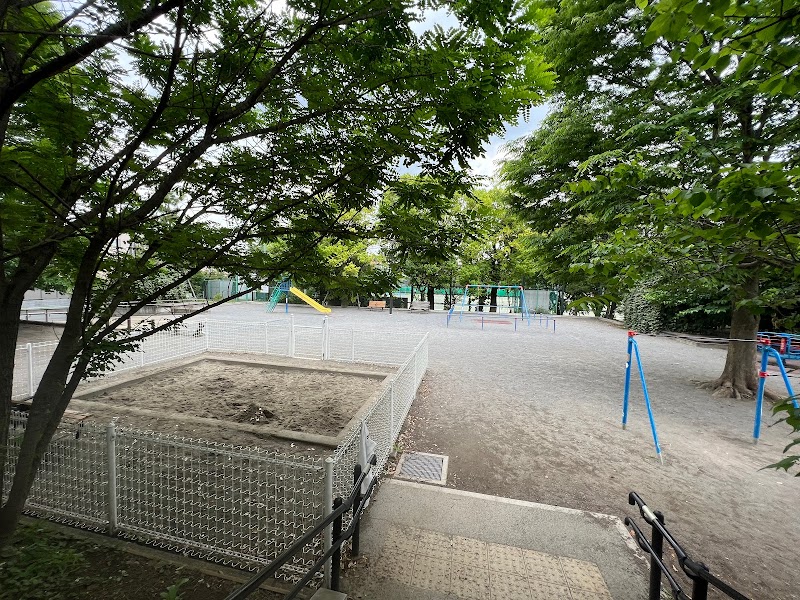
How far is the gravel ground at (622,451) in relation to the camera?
3.82 metres

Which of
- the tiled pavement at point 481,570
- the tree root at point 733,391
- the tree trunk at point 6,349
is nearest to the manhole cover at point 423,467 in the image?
the tiled pavement at point 481,570

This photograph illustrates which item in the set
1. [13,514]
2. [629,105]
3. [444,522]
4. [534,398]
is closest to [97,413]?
[13,514]

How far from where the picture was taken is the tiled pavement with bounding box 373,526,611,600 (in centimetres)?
289

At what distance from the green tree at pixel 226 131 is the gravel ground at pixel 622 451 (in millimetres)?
4040

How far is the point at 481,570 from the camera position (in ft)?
10.2

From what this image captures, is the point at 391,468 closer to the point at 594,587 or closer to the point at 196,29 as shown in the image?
the point at 594,587

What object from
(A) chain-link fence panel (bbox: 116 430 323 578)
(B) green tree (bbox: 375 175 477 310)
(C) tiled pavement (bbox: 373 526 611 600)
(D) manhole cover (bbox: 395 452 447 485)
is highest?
(B) green tree (bbox: 375 175 477 310)

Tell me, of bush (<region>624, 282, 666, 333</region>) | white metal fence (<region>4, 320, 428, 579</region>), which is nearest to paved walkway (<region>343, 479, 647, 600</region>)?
white metal fence (<region>4, 320, 428, 579</region>)

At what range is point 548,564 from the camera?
320 centimetres

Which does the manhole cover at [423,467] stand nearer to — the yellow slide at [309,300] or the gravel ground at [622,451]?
the gravel ground at [622,451]

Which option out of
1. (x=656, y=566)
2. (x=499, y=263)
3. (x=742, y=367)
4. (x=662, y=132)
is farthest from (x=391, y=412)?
(x=499, y=263)

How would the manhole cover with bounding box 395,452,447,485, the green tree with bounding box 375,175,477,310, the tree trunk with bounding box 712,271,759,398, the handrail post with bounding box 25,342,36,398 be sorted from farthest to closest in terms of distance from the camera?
the tree trunk with bounding box 712,271,759,398 → the handrail post with bounding box 25,342,36,398 → the manhole cover with bounding box 395,452,447,485 → the green tree with bounding box 375,175,477,310

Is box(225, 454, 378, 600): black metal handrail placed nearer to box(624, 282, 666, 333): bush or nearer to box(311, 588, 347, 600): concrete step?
box(311, 588, 347, 600): concrete step

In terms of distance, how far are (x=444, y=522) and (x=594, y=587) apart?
54.3 inches
